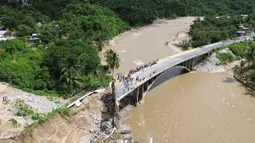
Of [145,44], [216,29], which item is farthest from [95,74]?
[216,29]

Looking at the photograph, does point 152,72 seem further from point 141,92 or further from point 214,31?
point 214,31

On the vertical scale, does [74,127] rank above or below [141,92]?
below

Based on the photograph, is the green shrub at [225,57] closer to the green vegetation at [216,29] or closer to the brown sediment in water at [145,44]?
the green vegetation at [216,29]

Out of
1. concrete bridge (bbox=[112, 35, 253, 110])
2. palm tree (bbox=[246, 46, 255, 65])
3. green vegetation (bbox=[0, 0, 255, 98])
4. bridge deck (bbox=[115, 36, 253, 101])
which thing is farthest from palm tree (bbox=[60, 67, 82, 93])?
palm tree (bbox=[246, 46, 255, 65])

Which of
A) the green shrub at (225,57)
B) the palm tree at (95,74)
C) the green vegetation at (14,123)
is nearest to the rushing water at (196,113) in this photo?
the palm tree at (95,74)

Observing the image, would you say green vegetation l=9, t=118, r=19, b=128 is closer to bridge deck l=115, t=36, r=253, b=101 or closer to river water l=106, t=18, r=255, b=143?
bridge deck l=115, t=36, r=253, b=101

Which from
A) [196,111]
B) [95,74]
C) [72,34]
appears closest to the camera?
[196,111]

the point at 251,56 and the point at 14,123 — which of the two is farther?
the point at 251,56

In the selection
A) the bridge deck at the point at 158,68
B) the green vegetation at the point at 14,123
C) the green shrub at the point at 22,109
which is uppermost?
the bridge deck at the point at 158,68
